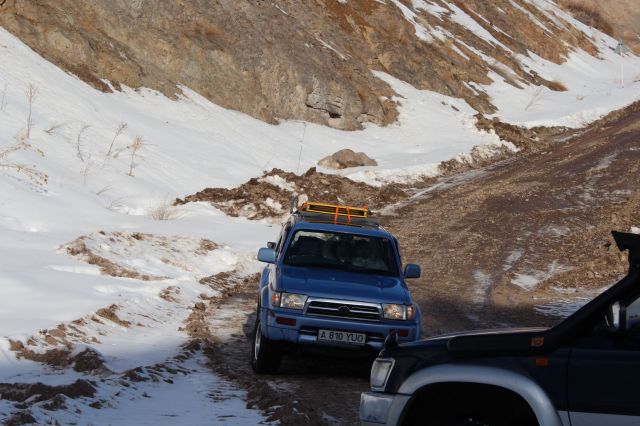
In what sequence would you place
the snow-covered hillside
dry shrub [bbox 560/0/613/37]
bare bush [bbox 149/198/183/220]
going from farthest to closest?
dry shrub [bbox 560/0/613/37] < bare bush [bbox 149/198/183/220] < the snow-covered hillside

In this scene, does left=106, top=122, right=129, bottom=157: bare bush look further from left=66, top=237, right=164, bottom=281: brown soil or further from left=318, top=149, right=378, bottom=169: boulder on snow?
left=66, top=237, right=164, bottom=281: brown soil

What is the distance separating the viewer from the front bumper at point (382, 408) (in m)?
4.85

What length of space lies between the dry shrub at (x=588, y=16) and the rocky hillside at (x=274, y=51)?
1517 inches

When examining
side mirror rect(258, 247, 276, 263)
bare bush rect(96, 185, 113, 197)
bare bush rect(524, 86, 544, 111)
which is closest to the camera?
side mirror rect(258, 247, 276, 263)

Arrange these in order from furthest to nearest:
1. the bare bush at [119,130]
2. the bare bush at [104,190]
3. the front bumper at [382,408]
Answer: the bare bush at [119,130] < the bare bush at [104,190] < the front bumper at [382,408]

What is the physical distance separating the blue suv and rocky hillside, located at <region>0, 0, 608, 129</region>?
62.4 feet

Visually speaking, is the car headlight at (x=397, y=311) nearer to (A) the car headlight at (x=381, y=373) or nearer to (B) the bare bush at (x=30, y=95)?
(A) the car headlight at (x=381, y=373)

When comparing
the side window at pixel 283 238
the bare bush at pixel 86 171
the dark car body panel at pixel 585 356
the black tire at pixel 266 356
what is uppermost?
the bare bush at pixel 86 171

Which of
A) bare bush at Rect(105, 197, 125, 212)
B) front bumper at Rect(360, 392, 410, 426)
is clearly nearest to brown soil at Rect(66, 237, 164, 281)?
bare bush at Rect(105, 197, 125, 212)

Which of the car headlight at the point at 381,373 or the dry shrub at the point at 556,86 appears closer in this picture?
the car headlight at the point at 381,373

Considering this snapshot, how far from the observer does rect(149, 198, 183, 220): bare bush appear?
1947 centimetres

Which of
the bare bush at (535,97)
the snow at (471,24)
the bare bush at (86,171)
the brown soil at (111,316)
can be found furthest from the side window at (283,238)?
the snow at (471,24)

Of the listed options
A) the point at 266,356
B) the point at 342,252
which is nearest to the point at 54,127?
the point at 342,252

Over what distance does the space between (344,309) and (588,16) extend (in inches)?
3549
